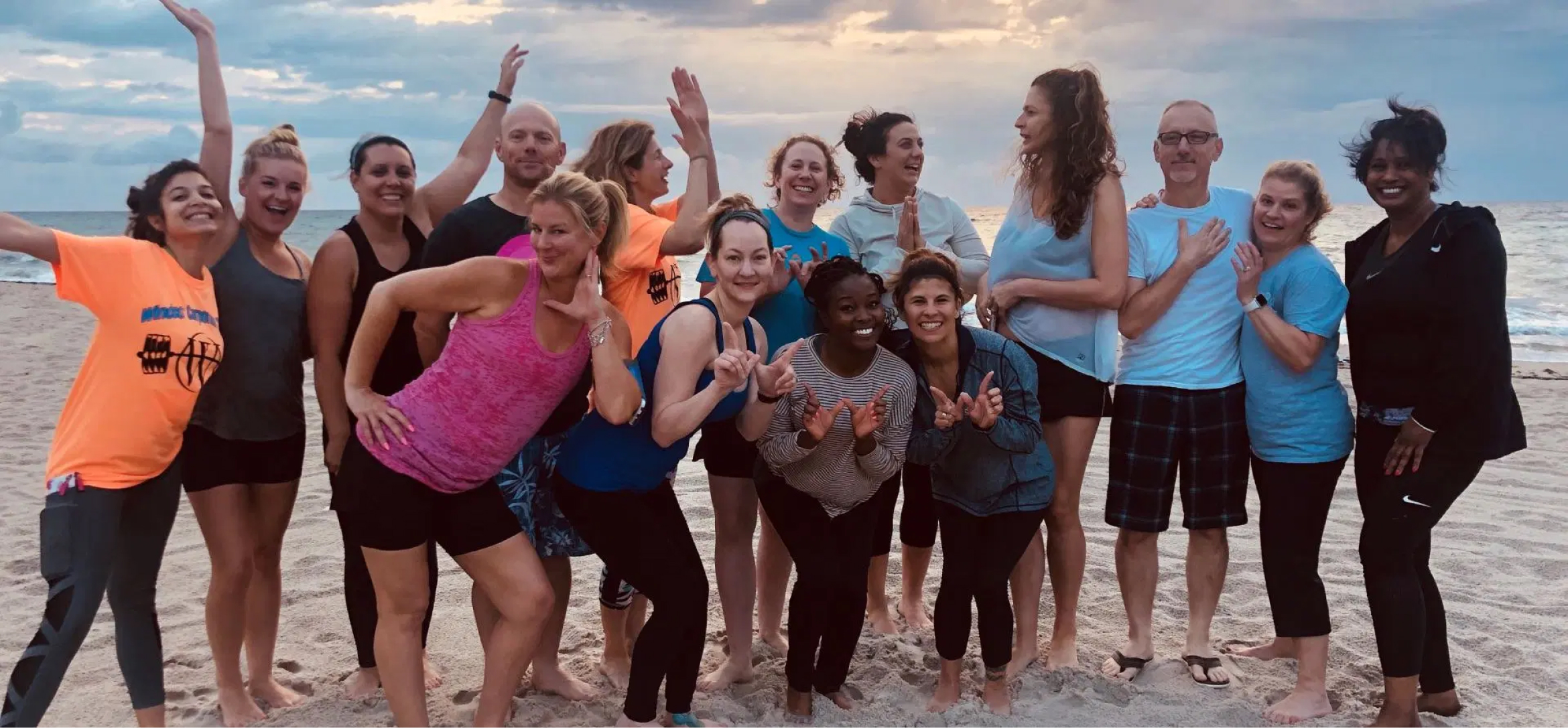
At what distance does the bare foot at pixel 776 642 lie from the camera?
17.0ft

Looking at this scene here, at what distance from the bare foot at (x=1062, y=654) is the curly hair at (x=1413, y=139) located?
2.27 metres

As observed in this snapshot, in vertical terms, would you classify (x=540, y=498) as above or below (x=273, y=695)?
above

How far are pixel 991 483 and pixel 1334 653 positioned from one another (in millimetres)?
2280

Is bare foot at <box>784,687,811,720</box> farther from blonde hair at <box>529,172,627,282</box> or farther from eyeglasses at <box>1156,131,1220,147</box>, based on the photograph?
eyeglasses at <box>1156,131,1220,147</box>

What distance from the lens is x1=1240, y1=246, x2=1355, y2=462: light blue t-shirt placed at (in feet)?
14.4

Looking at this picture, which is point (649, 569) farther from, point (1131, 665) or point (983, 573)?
point (1131, 665)

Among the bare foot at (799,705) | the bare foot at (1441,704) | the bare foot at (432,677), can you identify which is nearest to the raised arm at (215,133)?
the bare foot at (432,677)

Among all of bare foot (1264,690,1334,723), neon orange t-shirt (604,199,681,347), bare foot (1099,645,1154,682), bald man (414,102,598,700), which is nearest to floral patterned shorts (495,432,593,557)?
bald man (414,102,598,700)

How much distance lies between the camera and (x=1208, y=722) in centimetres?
456

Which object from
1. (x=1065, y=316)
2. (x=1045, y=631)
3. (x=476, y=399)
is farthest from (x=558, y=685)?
(x=1065, y=316)

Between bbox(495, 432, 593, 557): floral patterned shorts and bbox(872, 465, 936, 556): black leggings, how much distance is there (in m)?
1.38

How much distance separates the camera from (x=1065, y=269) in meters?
4.71

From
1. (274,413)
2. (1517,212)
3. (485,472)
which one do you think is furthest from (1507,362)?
(1517,212)

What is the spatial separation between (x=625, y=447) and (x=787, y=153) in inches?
64.2
